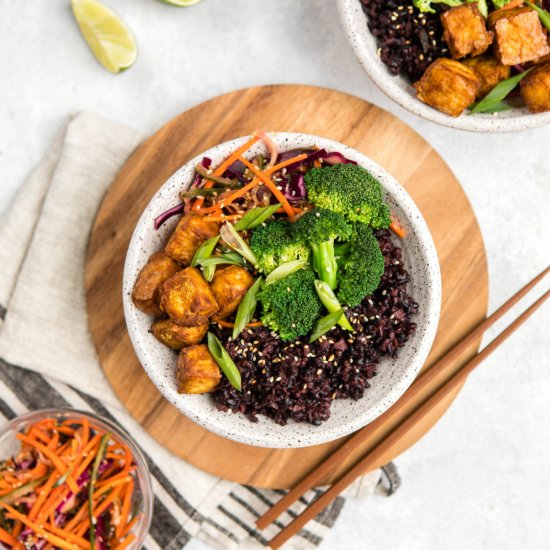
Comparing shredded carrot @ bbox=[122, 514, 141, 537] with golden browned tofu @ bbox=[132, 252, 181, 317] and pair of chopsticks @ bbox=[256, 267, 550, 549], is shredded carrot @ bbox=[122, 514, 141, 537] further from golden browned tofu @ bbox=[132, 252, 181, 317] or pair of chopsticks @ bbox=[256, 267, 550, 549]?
golden browned tofu @ bbox=[132, 252, 181, 317]

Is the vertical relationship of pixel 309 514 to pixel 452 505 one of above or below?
above

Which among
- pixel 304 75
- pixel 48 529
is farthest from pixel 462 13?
pixel 48 529

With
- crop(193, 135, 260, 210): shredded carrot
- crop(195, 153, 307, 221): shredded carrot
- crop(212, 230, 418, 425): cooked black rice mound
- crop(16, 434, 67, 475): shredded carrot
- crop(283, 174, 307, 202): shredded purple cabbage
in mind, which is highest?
crop(193, 135, 260, 210): shredded carrot

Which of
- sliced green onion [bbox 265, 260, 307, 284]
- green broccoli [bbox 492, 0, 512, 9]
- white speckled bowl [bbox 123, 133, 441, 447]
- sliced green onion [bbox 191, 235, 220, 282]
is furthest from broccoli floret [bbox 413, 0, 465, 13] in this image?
sliced green onion [bbox 191, 235, 220, 282]

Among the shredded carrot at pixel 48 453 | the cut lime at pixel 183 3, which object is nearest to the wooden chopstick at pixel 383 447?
the shredded carrot at pixel 48 453

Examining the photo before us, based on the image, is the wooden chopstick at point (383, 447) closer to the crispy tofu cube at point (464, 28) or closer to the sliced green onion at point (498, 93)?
the sliced green onion at point (498, 93)

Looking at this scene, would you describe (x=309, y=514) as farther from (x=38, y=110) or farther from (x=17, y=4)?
(x=17, y=4)

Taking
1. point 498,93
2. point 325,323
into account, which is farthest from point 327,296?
point 498,93

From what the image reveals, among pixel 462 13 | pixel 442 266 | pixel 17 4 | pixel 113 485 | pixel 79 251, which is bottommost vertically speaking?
pixel 113 485
